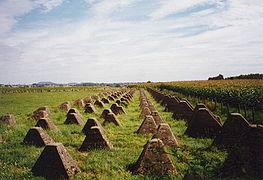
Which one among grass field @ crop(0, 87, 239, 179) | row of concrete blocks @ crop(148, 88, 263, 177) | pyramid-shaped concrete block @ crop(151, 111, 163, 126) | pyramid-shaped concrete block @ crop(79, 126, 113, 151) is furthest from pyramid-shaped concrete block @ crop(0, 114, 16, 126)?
row of concrete blocks @ crop(148, 88, 263, 177)

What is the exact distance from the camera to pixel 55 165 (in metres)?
5.97

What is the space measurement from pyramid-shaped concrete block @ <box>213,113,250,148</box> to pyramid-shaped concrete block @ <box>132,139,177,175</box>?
2.78m

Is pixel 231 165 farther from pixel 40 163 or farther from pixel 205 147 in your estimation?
pixel 40 163

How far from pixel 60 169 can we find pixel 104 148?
2.26 metres

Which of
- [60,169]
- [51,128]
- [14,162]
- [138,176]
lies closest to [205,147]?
[138,176]

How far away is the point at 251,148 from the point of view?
221 inches

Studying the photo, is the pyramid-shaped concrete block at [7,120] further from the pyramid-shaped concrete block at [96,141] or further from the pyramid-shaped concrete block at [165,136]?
the pyramid-shaped concrete block at [165,136]

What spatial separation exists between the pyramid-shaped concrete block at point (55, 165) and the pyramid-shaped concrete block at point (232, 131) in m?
4.86

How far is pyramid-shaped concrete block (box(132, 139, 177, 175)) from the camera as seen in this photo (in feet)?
18.9

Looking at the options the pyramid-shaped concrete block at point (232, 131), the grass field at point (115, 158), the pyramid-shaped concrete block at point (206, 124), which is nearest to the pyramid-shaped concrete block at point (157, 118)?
the grass field at point (115, 158)

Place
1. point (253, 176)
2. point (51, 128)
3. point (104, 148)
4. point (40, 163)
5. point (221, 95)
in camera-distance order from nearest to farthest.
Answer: point (253, 176)
point (40, 163)
point (104, 148)
point (51, 128)
point (221, 95)

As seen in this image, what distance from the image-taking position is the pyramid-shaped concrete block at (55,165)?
231 inches

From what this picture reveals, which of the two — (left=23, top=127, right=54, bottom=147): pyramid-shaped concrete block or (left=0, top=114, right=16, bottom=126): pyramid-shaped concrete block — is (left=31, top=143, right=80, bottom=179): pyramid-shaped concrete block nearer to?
(left=23, top=127, right=54, bottom=147): pyramid-shaped concrete block

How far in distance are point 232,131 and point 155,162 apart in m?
3.28
